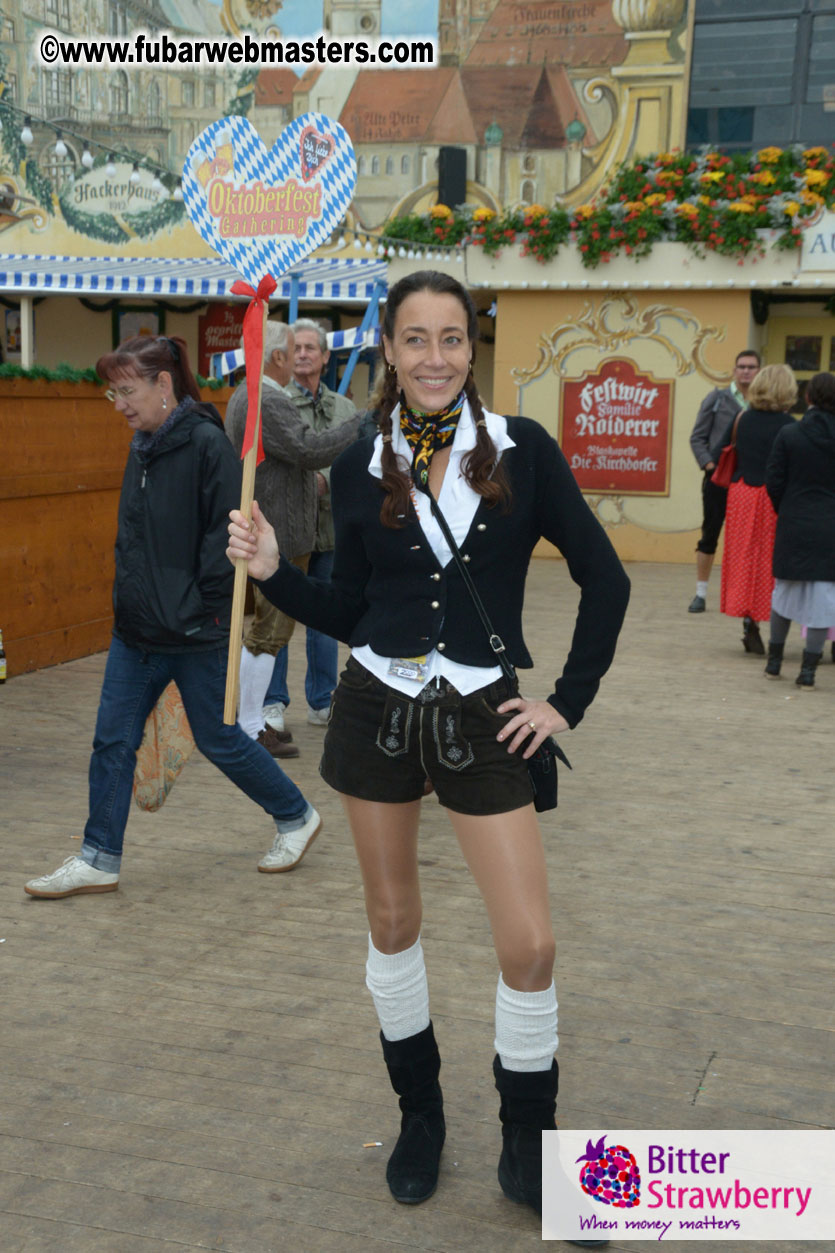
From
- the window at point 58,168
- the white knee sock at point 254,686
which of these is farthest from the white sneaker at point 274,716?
the window at point 58,168

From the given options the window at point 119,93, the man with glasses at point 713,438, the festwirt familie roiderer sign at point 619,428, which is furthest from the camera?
the window at point 119,93

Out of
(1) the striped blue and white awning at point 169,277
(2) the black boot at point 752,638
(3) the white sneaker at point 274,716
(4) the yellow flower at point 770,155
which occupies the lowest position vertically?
(2) the black boot at point 752,638

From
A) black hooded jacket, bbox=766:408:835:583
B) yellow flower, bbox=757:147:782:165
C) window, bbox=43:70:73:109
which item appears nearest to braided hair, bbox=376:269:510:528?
black hooded jacket, bbox=766:408:835:583

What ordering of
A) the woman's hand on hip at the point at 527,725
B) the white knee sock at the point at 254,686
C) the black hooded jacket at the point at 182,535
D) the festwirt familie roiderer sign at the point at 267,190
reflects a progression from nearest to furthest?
the woman's hand on hip at the point at 527,725 < the black hooded jacket at the point at 182,535 < the festwirt familie roiderer sign at the point at 267,190 < the white knee sock at the point at 254,686

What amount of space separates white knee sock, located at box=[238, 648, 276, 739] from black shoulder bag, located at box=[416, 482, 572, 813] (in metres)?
3.31

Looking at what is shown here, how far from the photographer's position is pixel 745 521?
912 centimetres

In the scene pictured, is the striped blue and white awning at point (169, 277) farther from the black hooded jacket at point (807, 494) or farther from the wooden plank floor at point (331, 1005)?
the wooden plank floor at point (331, 1005)

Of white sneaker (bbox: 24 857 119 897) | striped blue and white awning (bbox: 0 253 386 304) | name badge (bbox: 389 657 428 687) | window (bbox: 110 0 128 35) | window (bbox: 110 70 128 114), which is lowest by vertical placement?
white sneaker (bbox: 24 857 119 897)

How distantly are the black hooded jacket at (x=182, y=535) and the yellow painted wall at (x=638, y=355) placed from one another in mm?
10275

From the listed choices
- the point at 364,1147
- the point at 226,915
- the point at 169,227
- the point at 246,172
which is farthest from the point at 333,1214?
the point at 169,227

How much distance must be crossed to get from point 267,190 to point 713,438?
6.11 meters

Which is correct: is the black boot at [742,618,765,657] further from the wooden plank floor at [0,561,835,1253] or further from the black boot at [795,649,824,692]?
the wooden plank floor at [0,561,835,1253]

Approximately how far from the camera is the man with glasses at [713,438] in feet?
34.6

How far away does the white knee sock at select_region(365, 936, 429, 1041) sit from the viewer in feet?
9.14
